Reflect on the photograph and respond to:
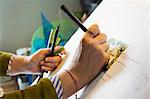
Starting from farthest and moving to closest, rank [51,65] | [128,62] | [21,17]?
[21,17]
[51,65]
[128,62]

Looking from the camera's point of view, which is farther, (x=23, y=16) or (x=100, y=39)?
(x=23, y=16)

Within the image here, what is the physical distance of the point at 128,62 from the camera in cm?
53

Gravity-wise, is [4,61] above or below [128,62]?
above

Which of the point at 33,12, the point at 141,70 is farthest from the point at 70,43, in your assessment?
the point at 33,12

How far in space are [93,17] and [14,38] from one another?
3.66ft

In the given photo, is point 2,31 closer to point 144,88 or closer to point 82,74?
point 82,74

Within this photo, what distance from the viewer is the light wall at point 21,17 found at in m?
1.75

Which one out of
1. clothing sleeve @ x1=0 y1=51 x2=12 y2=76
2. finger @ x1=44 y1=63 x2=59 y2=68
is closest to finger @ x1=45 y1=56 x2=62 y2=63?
finger @ x1=44 y1=63 x2=59 y2=68

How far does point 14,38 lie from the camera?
1.82 metres

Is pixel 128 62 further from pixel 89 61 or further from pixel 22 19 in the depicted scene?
pixel 22 19

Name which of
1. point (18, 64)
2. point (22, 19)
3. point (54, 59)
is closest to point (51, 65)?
point (54, 59)

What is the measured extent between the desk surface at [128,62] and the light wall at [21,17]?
3.96 ft

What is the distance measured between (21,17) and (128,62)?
139 cm

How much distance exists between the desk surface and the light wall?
121 centimetres
